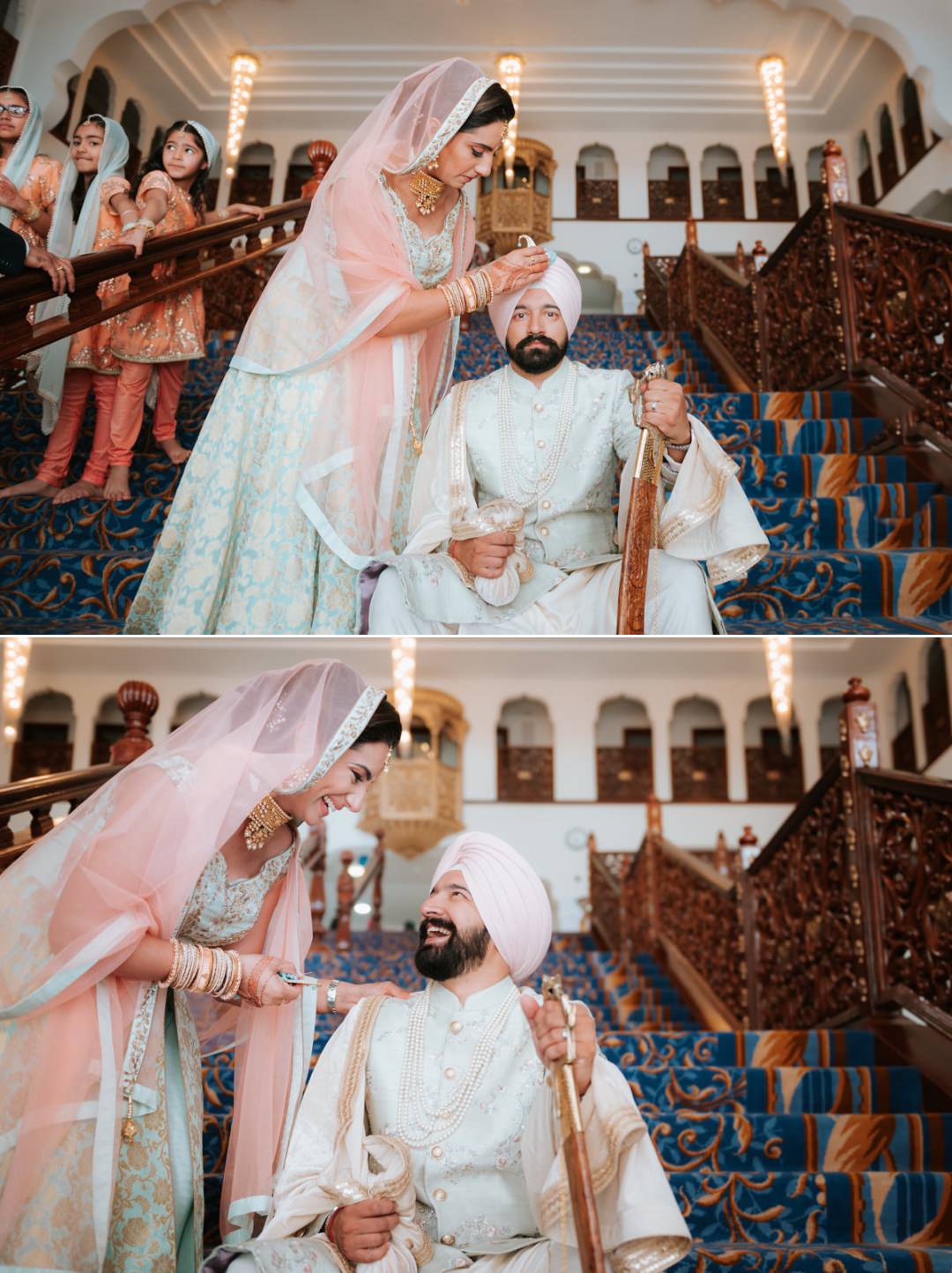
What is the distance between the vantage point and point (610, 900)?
987 cm

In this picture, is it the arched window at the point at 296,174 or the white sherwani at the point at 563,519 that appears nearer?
the white sherwani at the point at 563,519

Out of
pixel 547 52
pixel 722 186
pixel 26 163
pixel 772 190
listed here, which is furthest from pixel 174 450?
pixel 772 190

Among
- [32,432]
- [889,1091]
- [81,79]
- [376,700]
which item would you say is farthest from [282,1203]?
[81,79]

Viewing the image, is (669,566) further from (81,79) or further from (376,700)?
(81,79)

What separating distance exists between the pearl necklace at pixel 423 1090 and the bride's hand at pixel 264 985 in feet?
0.93

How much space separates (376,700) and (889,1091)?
2145 mm

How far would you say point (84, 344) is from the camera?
4207 millimetres

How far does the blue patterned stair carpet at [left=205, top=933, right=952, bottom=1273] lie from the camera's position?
2818 mm

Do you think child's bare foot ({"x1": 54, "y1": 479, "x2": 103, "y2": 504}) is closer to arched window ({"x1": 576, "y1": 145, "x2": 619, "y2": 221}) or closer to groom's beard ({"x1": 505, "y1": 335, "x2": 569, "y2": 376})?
groom's beard ({"x1": 505, "y1": 335, "x2": 569, "y2": 376})

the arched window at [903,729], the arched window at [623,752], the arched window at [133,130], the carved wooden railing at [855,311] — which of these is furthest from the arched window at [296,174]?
the arched window at [903,729]

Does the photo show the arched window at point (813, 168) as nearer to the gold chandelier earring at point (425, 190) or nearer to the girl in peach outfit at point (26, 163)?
the girl in peach outfit at point (26, 163)

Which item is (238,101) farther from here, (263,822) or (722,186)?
(263,822)

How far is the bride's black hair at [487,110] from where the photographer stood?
3227 mm

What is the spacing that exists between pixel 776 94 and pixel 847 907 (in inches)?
332
